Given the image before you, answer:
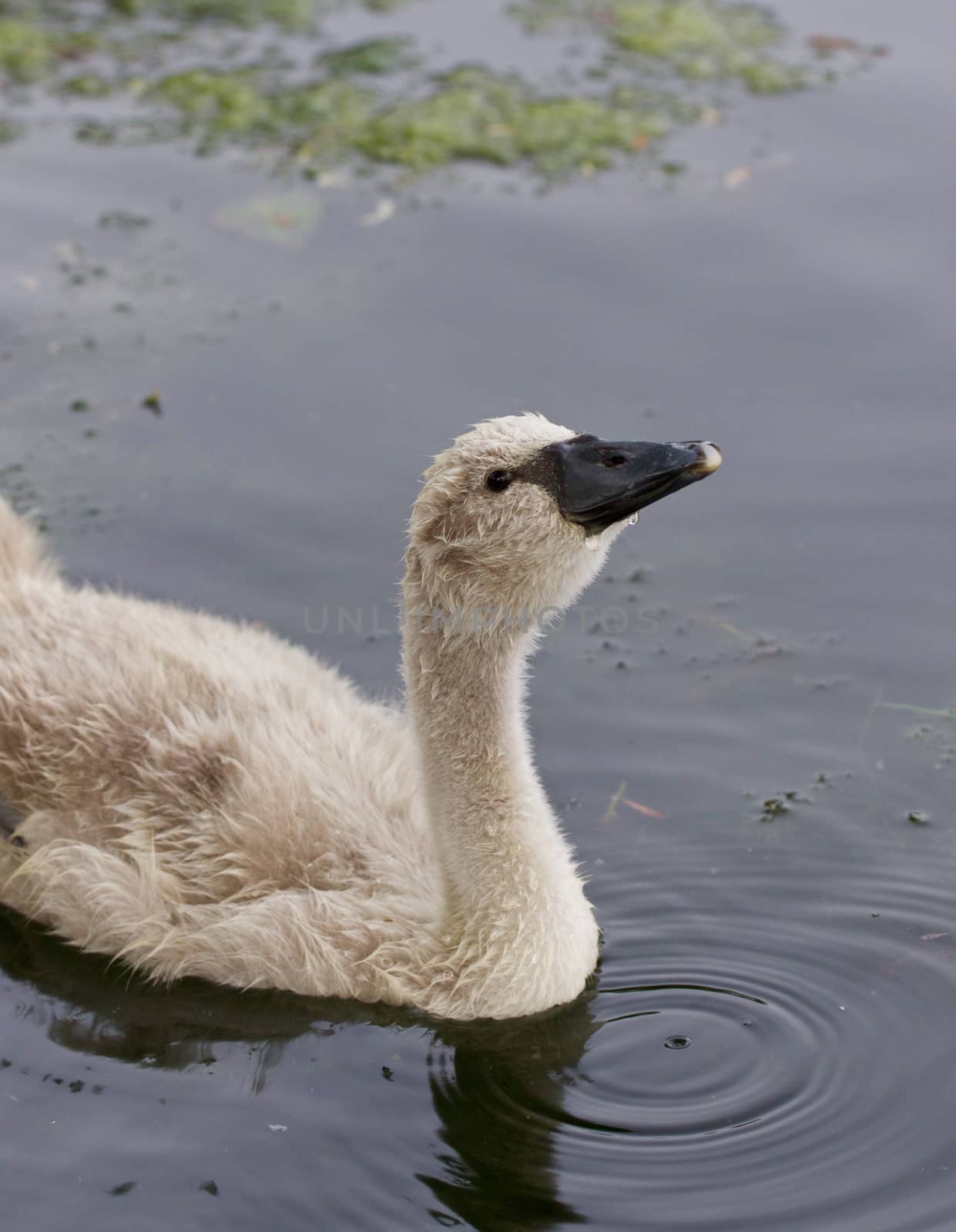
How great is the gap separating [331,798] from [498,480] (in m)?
1.35

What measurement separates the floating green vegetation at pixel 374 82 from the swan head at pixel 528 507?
18.1 feet

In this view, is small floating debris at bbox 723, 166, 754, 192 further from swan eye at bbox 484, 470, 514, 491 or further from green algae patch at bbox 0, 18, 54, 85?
swan eye at bbox 484, 470, 514, 491

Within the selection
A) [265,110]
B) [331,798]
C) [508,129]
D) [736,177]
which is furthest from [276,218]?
[331,798]

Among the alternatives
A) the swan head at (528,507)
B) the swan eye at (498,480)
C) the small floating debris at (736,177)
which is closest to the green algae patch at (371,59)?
the small floating debris at (736,177)

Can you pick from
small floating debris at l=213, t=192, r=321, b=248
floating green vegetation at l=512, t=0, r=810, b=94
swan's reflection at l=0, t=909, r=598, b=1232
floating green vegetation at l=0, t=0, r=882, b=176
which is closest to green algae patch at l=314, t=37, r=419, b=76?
floating green vegetation at l=0, t=0, r=882, b=176

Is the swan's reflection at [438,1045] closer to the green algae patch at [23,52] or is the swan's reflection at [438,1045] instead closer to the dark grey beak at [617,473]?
the dark grey beak at [617,473]

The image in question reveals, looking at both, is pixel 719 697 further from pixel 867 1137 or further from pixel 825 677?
pixel 867 1137

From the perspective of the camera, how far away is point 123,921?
548cm

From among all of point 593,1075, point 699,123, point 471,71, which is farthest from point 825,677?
point 471,71

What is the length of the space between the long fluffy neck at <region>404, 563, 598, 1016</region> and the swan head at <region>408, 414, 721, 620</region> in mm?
174

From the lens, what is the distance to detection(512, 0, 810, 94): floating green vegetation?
10750mm

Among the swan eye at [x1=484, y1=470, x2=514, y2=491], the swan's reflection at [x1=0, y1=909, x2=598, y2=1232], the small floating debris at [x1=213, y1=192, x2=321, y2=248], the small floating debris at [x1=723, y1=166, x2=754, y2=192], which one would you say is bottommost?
the swan's reflection at [x1=0, y1=909, x2=598, y2=1232]

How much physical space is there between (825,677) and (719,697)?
0.45m

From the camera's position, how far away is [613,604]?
282 inches
